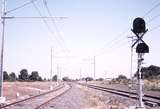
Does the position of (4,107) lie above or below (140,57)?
below

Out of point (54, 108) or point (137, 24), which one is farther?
point (54, 108)

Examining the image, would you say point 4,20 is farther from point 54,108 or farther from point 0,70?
point 54,108

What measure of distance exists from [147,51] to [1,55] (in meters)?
18.6

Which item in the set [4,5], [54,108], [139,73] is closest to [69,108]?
[54,108]

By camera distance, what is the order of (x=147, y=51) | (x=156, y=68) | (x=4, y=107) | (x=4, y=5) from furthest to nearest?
(x=156, y=68), (x=4, y=5), (x=4, y=107), (x=147, y=51)

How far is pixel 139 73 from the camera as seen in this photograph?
14.8 metres

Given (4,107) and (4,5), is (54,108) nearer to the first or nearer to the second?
(4,107)

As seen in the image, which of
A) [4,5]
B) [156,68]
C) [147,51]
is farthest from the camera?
[156,68]

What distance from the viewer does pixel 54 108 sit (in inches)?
1144

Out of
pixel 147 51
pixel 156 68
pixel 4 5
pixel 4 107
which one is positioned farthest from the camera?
pixel 156 68

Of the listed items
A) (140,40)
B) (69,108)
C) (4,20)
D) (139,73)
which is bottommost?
(69,108)

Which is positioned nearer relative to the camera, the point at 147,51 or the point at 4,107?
the point at 147,51

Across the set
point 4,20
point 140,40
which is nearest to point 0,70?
point 4,20

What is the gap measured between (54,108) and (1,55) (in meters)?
6.21
